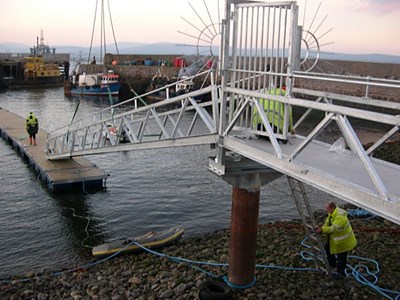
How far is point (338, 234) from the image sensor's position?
29.8ft

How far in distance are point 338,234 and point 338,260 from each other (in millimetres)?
801

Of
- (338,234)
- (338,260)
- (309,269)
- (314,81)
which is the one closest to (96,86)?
(314,81)

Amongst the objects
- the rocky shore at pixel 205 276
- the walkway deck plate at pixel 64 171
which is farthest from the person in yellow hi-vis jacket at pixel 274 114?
the walkway deck plate at pixel 64 171

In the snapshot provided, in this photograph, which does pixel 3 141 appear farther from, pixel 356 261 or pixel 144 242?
pixel 356 261

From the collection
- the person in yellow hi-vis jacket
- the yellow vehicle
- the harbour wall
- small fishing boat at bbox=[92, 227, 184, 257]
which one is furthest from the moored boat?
the person in yellow hi-vis jacket

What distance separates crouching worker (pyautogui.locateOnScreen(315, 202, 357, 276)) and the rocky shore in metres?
0.47

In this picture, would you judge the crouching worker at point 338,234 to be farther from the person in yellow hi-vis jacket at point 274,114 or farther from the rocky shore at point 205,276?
the person in yellow hi-vis jacket at point 274,114

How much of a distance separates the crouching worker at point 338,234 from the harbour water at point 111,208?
6.32 meters

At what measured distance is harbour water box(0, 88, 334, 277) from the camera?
1388cm

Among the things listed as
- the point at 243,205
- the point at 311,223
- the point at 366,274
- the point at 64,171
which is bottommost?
the point at 366,274

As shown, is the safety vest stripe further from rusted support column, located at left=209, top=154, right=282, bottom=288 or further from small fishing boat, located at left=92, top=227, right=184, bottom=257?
small fishing boat, located at left=92, top=227, right=184, bottom=257

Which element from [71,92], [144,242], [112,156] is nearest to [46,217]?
[144,242]

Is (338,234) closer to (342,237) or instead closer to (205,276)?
(342,237)

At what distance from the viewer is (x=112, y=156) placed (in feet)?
82.2
